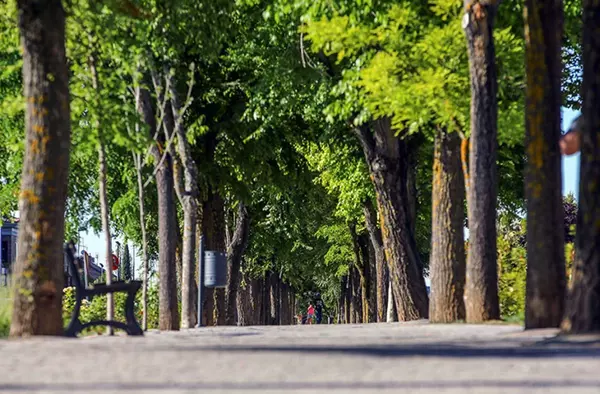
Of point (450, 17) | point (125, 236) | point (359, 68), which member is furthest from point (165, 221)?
point (125, 236)

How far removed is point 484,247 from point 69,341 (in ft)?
25.2

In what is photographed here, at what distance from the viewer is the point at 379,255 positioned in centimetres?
3834

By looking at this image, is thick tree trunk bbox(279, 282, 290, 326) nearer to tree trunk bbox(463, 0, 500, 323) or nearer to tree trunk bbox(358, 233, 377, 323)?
tree trunk bbox(358, 233, 377, 323)

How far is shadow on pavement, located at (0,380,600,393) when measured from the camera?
28.7ft

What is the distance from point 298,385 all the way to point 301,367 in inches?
47.7

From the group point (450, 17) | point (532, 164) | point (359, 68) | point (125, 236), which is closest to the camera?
point (532, 164)

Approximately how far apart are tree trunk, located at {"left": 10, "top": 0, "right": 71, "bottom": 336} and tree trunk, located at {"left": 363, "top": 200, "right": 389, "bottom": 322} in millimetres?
21464

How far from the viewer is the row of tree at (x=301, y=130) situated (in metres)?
15.0

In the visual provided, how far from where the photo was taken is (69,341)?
1342 centimetres

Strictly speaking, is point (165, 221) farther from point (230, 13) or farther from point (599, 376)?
point (599, 376)

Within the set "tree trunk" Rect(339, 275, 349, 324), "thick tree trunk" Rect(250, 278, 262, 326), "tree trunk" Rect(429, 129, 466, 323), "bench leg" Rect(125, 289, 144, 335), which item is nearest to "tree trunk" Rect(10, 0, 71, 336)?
"bench leg" Rect(125, 289, 144, 335)

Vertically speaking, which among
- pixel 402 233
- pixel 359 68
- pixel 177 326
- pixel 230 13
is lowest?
pixel 177 326

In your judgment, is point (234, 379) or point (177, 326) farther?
point (177, 326)

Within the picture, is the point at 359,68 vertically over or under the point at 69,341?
over
